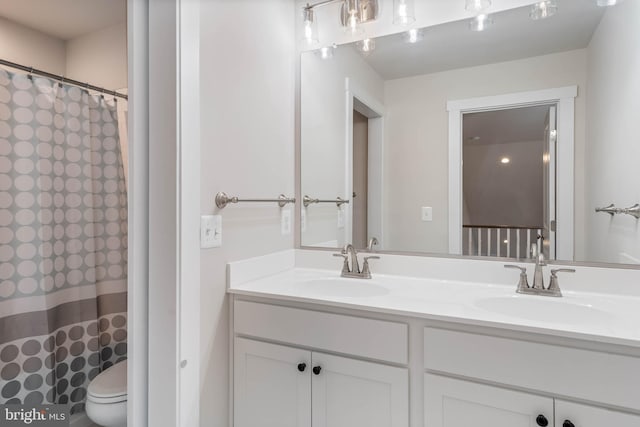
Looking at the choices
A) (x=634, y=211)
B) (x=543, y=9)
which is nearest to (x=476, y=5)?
(x=543, y=9)

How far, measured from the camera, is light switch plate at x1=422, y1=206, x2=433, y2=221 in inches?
65.7

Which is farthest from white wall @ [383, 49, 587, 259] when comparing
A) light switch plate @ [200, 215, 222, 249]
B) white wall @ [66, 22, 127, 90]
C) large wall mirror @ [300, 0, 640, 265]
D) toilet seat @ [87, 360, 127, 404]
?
white wall @ [66, 22, 127, 90]

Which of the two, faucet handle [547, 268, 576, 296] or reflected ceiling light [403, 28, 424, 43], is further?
reflected ceiling light [403, 28, 424, 43]

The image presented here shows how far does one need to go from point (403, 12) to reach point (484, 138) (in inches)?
27.6

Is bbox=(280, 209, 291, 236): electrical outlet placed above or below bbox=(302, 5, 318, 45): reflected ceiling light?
below

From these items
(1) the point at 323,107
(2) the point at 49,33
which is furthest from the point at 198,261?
(2) the point at 49,33

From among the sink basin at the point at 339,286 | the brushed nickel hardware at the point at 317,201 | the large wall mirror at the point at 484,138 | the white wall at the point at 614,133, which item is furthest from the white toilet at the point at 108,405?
the white wall at the point at 614,133

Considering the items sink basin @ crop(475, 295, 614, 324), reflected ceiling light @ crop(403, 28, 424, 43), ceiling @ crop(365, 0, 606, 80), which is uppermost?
reflected ceiling light @ crop(403, 28, 424, 43)

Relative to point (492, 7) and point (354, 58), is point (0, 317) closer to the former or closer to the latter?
point (354, 58)

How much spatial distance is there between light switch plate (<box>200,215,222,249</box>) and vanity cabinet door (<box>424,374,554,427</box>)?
2.87ft

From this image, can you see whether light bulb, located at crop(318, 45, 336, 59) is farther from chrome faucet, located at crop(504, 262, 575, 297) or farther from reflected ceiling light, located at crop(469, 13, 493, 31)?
chrome faucet, located at crop(504, 262, 575, 297)

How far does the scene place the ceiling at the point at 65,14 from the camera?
6.68ft

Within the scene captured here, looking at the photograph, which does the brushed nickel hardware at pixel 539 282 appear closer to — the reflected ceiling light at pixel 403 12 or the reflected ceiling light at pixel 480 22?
the reflected ceiling light at pixel 480 22

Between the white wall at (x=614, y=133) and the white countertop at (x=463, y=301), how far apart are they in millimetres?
223
